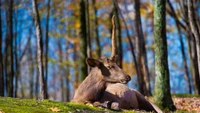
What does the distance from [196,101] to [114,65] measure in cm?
664

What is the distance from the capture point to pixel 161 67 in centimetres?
1430

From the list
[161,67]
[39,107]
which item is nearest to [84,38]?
[161,67]

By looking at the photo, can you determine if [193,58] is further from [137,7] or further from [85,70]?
[85,70]

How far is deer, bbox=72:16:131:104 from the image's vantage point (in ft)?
38.2

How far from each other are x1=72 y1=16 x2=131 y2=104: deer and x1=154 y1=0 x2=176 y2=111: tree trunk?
292cm

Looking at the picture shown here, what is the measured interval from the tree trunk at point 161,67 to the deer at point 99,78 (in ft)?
9.57

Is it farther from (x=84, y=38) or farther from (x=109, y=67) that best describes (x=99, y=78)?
(x=84, y=38)

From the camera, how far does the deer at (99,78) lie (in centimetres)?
1166

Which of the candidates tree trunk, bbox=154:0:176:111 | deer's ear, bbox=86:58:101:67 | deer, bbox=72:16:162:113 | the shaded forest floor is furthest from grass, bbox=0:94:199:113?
tree trunk, bbox=154:0:176:111

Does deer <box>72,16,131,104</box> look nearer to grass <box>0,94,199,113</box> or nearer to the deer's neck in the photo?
the deer's neck

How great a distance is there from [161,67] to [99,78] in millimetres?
3172

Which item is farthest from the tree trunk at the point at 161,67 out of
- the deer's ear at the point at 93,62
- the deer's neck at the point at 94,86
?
the deer's ear at the point at 93,62

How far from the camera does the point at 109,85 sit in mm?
12297

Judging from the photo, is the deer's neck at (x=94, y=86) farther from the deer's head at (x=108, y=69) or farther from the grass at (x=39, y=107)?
the grass at (x=39, y=107)
